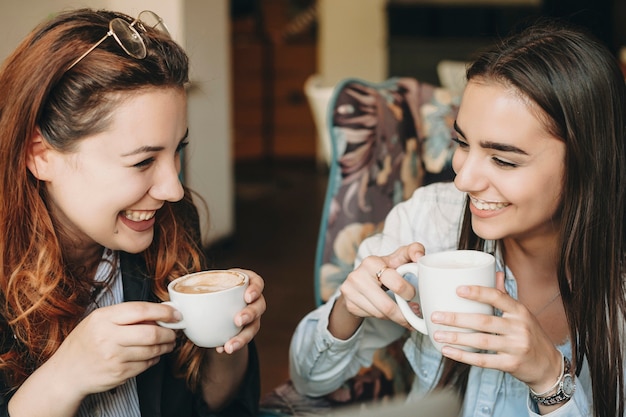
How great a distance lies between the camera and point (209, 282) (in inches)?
45.1

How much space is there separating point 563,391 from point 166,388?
618 millimetres

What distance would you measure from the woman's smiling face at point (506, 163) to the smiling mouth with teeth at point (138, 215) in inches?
18.7

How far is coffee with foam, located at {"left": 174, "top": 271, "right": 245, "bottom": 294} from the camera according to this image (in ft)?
3.66

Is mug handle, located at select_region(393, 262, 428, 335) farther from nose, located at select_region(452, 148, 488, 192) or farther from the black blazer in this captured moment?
the black blazer

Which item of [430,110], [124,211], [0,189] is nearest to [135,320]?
[124,211]

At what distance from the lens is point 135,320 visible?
102cm

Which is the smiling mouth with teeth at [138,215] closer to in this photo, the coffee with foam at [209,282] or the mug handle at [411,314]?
the coffee with foam at [209,282]

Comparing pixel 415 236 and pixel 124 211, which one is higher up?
pixel 124 211

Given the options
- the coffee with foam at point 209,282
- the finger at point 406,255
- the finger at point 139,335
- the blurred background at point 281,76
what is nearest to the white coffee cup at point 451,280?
the finger at point 406,255

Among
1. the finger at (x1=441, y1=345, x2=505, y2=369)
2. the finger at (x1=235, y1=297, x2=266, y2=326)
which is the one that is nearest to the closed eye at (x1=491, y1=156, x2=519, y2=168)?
the finger at (x1=441, y1=345, x2=505, y2=369)

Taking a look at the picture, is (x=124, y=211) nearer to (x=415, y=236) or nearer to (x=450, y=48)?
(x=415, y=236)

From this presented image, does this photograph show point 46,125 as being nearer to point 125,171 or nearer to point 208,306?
point 125,171

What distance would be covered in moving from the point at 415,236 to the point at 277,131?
6019 millimetres

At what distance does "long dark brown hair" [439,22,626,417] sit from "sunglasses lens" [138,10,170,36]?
1.69 ft
